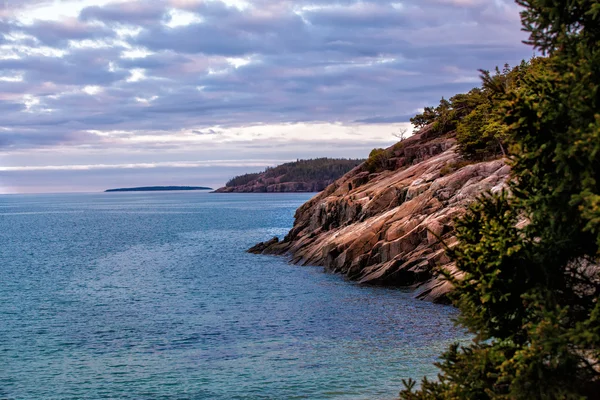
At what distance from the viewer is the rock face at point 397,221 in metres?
47.2

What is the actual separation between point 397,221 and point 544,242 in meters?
38.6

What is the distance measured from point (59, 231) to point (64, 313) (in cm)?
9061

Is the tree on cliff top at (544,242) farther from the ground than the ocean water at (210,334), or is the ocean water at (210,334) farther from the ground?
the tree on cliff top at (544,242)

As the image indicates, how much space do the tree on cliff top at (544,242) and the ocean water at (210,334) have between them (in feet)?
34.9

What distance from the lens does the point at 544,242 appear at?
14.9 meters

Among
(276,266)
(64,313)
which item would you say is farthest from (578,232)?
(276,266)

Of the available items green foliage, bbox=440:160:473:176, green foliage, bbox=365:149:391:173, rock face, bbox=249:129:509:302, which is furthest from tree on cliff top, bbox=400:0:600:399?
green foliage, bbox=365:149:391:173

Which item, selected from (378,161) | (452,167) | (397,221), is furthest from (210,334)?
(378,161)

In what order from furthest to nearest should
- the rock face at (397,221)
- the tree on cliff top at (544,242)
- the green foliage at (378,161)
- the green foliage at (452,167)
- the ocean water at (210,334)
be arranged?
the green foliage at (378,161) < the green foliage at (452,167) < the rock face at (397,221) < the ocean water at (210,334) < the tree on cliff top at (544,242)

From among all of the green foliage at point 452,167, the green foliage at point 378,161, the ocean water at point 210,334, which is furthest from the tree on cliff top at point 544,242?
the green foliage at point 378,161

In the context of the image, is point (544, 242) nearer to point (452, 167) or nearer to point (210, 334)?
point (210, 334)

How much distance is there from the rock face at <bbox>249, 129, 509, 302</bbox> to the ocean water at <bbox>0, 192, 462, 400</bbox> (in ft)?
7.44

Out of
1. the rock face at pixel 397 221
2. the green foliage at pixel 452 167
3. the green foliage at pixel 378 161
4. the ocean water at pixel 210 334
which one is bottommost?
the ocean water at pixel 210 334

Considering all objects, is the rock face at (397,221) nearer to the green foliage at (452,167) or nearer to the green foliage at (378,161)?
the green foliage at (452,167)
